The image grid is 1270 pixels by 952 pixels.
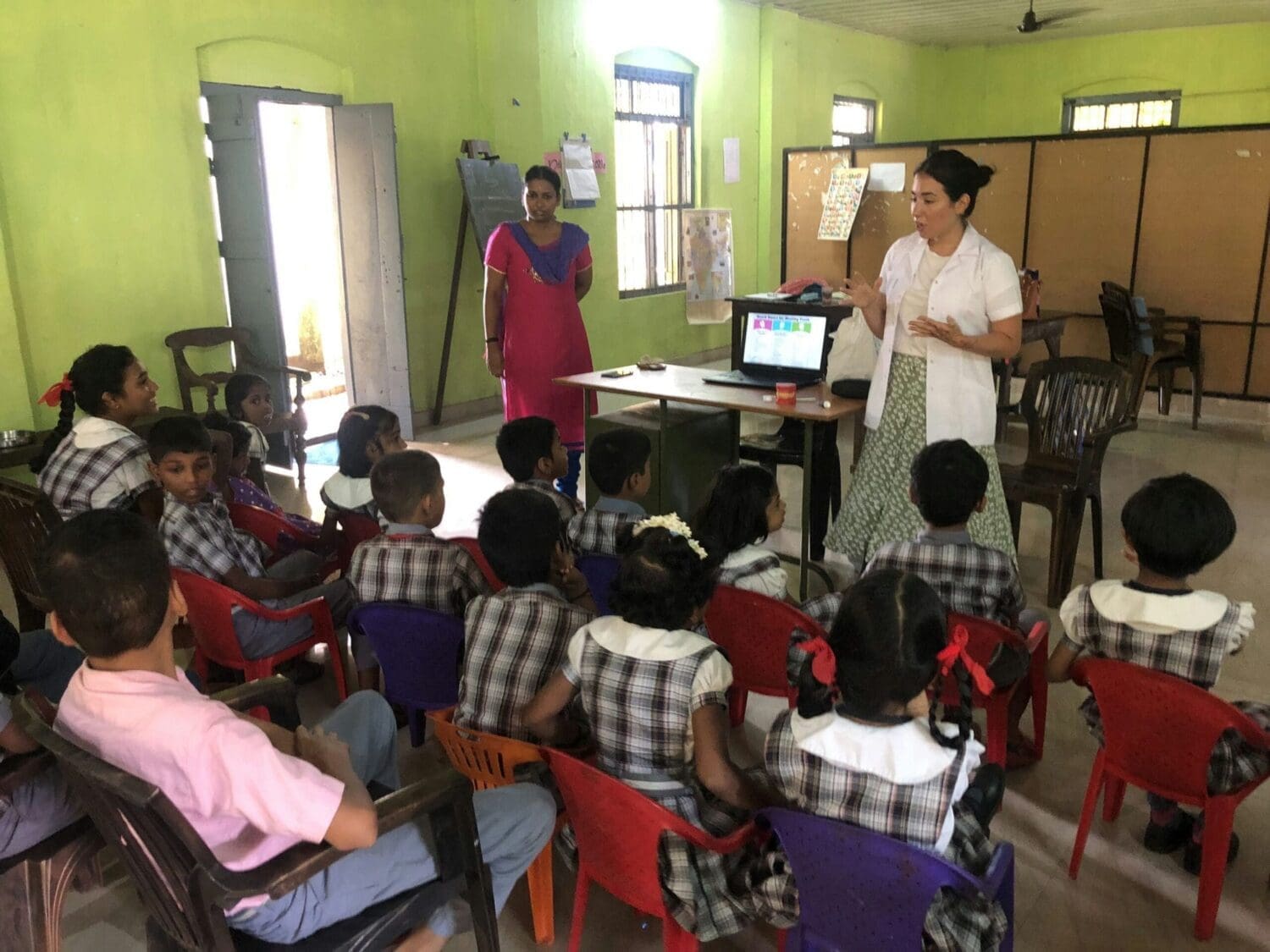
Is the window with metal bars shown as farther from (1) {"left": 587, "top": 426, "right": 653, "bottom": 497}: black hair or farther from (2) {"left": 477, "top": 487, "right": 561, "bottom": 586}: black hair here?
(2) {"left": 477, "top": 487, "right": 561, "bottom": 586}: black hair

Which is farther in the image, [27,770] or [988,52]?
[988,52]

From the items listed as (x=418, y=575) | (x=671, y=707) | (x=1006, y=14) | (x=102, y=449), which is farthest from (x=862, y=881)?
(x=1006, y=14)

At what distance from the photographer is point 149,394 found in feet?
8.89

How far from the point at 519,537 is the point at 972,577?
1.00 metres

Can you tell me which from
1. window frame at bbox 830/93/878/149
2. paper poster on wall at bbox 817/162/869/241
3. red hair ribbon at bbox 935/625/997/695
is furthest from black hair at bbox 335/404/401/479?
window frame at bbox 830/93/878/149

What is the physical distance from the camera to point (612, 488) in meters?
2.68

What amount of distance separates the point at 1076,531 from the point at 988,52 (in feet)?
29.2

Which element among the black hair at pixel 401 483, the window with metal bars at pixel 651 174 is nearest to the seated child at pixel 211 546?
the black hair at pixel 401 483

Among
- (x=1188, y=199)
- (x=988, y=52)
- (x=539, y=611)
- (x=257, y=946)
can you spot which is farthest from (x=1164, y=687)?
(x=988, y=52)

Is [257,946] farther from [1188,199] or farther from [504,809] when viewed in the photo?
[1188,199]

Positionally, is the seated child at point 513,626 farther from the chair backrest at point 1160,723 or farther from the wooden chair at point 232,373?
the wooden chair at point 232,373

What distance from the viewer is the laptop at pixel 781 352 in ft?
11.2

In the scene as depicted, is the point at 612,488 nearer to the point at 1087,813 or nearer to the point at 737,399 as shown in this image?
the point at 737,399

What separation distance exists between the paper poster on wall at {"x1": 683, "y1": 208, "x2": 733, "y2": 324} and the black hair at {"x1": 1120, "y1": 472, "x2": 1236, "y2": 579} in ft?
19.9
